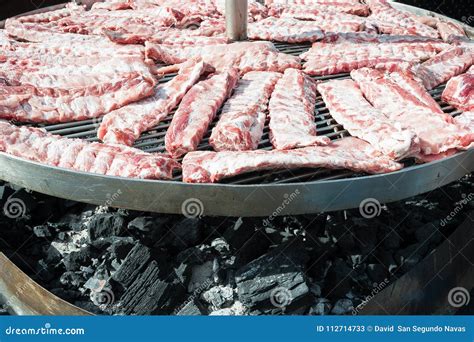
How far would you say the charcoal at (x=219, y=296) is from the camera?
3693 mm

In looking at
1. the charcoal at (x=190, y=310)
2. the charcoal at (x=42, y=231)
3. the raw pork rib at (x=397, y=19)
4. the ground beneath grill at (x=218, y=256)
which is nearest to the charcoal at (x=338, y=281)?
the ground beneath grill at (x=218, y=256)

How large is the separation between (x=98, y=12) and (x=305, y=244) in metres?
3.06

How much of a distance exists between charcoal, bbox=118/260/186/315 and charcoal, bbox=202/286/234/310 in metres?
0.17

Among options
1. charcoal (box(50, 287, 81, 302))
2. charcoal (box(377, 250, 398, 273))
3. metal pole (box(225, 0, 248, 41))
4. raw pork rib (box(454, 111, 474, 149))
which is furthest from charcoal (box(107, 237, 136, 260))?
raw pork rib (box(454, 111, 474, 149))

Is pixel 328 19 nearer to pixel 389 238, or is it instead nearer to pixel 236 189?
pixel 389 238

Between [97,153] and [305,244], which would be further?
[305,244]

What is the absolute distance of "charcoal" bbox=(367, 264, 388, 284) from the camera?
389cm

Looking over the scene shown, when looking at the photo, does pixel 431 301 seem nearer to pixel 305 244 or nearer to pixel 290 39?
pixel 305 244

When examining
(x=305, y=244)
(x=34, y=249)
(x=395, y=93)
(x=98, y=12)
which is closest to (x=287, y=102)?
(x=395, y=93)

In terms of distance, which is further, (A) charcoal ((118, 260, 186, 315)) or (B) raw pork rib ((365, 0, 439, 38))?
(B) raw pork rib ((365, 0, 439, 38))

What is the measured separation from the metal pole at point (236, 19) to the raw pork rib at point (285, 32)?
0.18 meters

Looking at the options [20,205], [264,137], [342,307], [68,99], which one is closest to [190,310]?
[342,307]

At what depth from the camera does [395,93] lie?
3729 mm

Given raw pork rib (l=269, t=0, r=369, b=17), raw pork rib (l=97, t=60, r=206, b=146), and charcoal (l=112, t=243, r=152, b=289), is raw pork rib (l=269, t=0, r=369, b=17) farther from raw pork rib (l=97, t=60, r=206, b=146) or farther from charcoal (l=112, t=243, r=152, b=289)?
charcoal (l=112, t=243, r=152, b=289)
